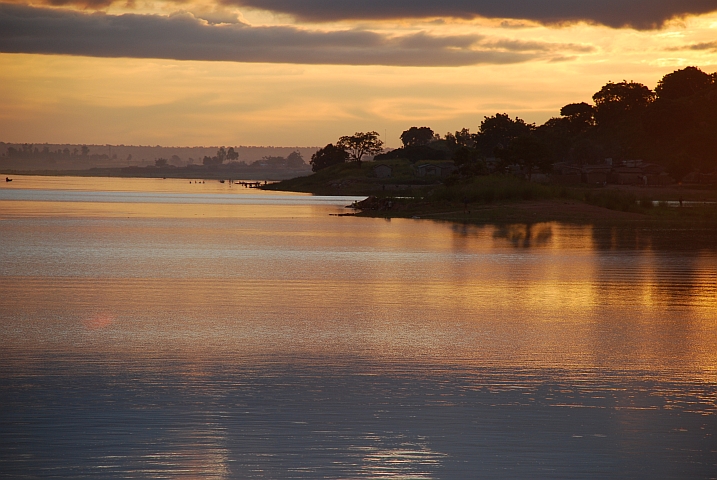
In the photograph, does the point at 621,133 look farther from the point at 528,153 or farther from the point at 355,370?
the point at 355,370

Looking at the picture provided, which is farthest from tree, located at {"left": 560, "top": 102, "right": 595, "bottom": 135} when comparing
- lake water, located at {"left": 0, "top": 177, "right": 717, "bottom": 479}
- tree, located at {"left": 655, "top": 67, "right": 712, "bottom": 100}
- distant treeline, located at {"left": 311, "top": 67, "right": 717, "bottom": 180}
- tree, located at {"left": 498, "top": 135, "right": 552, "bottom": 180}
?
lake water, located at {"left": 0, "top": 177, "right": 717, "bottom": 479}

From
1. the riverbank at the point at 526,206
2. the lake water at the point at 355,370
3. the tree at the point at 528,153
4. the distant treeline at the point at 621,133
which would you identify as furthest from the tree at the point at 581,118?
the lake water at the point at 355,370

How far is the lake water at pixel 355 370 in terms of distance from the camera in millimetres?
9367

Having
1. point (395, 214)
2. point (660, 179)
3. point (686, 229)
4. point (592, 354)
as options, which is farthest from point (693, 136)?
point (592, 354)

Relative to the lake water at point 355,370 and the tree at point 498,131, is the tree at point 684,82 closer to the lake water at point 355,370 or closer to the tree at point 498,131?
the tree at point 498,131

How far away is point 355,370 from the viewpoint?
13.4 meters

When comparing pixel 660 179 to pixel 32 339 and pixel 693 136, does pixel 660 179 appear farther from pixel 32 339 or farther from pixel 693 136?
pixel 32 339

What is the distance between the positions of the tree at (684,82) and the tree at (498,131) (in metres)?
27.6

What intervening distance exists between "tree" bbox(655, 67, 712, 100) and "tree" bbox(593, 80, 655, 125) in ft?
18.5

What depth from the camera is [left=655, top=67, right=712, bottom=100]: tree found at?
158750 mm

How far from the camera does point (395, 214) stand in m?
70.6

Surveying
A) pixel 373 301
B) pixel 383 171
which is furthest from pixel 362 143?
pixel 373 301

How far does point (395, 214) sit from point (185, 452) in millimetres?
61593

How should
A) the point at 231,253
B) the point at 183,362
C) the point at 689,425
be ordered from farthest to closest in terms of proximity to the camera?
the point at 231,253 → the point at 183,362 → the point at 689,425
